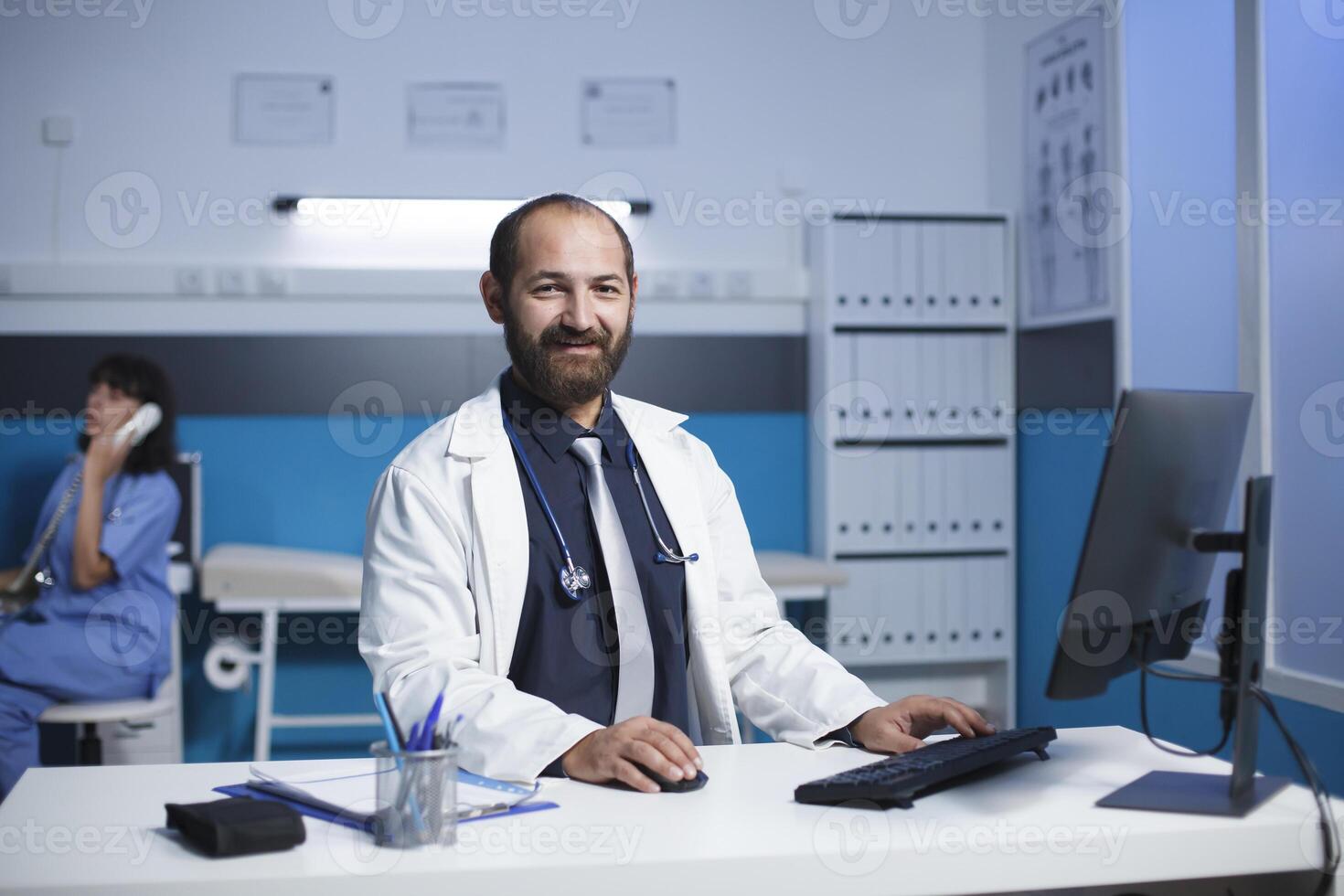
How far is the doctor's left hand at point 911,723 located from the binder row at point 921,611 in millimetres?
2384

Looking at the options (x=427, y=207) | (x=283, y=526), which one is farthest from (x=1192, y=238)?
(x=283, y=526)

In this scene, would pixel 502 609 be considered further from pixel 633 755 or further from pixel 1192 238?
pixel 1192 238

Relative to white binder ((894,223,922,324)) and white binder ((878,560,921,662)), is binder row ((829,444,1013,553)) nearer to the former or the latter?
white binder ((878,560,921,662))

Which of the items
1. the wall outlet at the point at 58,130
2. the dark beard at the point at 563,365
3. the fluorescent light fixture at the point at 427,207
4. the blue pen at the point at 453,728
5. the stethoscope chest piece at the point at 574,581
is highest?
the wall outlet at the point at 58,130

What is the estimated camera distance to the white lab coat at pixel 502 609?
53.9 inches

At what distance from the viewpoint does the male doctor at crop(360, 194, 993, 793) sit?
152 centimetres

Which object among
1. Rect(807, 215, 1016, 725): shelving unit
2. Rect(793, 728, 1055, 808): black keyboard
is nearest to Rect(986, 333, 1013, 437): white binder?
Rect(807, 215, 1016, 725): shelving unit

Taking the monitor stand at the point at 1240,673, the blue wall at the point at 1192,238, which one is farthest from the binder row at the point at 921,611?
the monitor stand at the point at 1240,673

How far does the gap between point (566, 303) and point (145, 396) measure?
7.39ft

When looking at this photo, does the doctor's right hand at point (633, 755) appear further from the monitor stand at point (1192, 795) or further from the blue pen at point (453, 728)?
the monitor stand at point (1192, 795)

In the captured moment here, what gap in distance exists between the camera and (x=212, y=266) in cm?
382

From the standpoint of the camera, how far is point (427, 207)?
13.1 ft

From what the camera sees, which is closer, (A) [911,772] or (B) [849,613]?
(A) [911,772]

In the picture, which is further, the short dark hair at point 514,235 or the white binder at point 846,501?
the white binder at point 846,501
